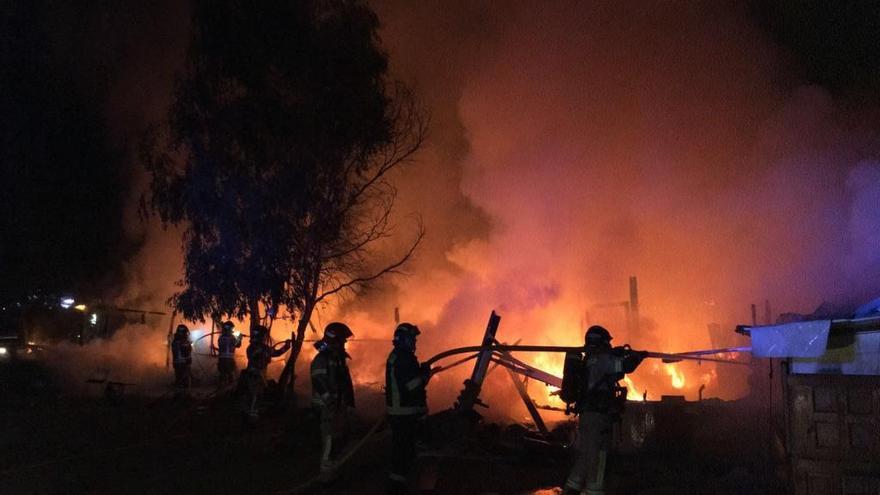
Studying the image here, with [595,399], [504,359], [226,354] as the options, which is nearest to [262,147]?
[226,354]

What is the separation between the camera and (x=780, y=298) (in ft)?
69.7

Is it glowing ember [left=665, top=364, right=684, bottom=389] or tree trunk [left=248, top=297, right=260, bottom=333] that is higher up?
tree trunk [left=248, top=297, right=260, bottom=333]

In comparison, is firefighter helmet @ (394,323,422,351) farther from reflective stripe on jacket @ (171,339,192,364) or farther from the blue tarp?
reflective stripe on jacket @ (171,339,192,364)

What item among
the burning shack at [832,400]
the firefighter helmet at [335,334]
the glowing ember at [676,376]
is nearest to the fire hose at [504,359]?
the burning shack at [832,400]

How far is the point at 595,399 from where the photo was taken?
722 cm

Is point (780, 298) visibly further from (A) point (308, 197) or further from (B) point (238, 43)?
(B) point (238, 43)

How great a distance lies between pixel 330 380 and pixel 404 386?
4.46ft

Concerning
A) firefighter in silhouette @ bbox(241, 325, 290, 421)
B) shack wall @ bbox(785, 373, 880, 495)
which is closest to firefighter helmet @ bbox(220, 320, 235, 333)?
firefighter in silhouette @ bbox(241, 325, 290, 421)

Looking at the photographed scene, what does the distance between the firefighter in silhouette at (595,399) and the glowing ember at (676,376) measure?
11.7 meters

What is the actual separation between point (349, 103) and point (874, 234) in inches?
544

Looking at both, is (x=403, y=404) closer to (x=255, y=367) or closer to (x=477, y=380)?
(x=477, y=380)

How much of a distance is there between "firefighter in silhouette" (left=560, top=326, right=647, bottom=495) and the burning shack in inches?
59.1

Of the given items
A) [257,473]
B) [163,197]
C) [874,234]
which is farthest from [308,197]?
[874,234]

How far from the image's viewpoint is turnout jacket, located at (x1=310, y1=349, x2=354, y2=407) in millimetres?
8345
